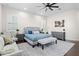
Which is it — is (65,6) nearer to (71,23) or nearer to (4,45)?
(71,23)

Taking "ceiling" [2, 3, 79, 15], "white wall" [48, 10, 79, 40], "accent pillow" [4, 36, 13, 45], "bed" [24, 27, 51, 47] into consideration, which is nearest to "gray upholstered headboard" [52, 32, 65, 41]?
"white wall" [48, 10, 79, 40]

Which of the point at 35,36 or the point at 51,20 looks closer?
the point at 35,36

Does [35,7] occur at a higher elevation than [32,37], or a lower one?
higher

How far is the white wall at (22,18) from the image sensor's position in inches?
93.7

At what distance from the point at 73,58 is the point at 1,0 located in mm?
2177

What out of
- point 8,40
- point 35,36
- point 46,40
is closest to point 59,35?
point 46,40

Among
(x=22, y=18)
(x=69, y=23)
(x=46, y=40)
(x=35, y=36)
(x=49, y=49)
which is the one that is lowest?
(x=49, y=49)

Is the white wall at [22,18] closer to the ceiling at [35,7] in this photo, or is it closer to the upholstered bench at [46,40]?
the ceiling at [35,7]

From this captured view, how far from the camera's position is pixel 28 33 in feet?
8.36

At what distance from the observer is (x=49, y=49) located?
2518mm

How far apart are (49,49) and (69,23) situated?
0.85 metres

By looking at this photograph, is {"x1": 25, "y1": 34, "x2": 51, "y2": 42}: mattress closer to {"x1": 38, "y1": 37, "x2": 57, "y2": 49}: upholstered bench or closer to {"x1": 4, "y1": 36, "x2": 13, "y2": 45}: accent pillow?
{"x1": 38, "y1": 37, "x2": 57, "y2": 49}: upholstered bench

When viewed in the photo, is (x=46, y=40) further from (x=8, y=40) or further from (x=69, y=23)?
(x=8, y=40)

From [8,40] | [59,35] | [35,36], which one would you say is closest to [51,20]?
[59,35]
